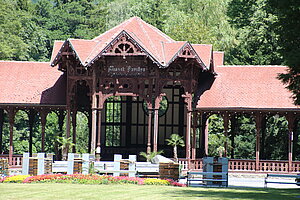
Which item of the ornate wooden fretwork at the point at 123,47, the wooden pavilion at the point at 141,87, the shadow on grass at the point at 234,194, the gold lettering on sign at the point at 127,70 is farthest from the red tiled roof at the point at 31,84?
the shadow on grass at the point at 234,194

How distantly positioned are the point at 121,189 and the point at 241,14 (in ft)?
136

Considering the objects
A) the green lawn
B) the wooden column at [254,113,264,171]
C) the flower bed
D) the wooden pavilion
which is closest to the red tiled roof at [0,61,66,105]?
the wooden pavilion

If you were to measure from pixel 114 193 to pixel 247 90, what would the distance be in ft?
67.2

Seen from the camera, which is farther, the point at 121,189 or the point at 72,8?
the point at 72,8

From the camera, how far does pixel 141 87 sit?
41438 millimetres

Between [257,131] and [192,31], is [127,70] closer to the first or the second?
[257,131]

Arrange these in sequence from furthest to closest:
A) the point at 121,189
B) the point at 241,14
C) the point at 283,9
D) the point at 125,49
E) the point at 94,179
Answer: the point at 241,14 < the point at 125,49 < the point at 94,179 < the point at 121,189 < the point at 283,9

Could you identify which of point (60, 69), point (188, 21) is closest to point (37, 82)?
point (60, 69)

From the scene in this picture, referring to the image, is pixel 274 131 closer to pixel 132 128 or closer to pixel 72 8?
pixel 132 128

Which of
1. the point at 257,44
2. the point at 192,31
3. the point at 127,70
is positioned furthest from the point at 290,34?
the point at 192,31

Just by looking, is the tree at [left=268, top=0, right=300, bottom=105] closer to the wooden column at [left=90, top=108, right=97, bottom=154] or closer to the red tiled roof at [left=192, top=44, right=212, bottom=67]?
the red tiled roof at [left=192, top=44, right=212, bottom=67]

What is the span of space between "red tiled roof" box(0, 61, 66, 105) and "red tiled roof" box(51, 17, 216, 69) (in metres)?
2.31

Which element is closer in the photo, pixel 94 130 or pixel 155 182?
pixel 155 182

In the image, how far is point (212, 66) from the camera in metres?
44.0
